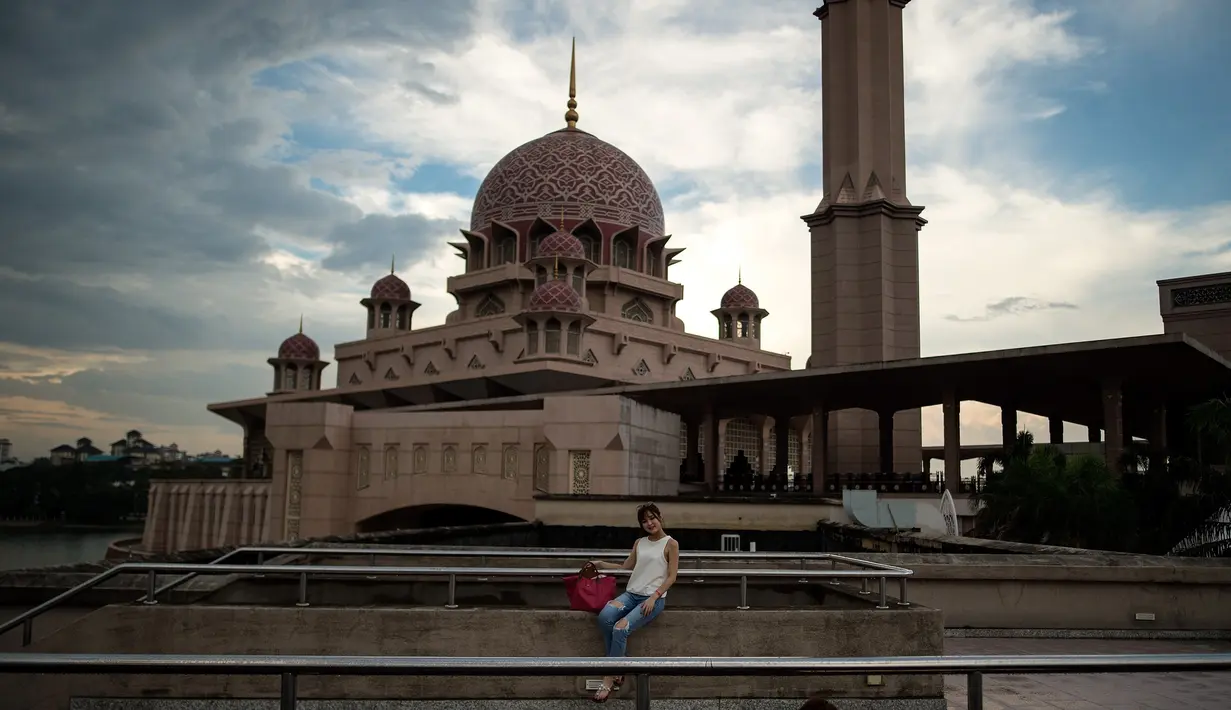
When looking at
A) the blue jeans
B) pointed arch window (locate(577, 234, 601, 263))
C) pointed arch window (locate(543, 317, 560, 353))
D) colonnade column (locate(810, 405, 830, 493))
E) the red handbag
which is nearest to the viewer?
the blue jeans

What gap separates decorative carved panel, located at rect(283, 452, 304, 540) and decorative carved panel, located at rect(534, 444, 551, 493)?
7.38m

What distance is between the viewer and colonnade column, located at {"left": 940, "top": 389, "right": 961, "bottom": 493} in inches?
1112

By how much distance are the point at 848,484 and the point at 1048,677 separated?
80.9ft

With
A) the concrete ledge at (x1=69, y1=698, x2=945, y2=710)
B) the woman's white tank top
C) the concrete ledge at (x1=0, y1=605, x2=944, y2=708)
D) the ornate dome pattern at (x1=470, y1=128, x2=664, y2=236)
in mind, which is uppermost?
the ornate dome pattern at (x1=470, y1=128, x2=664, y2=236)

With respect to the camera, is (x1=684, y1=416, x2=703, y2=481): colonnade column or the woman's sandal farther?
(x1=684, y1=416, x2=703, y2=481): colonnade column

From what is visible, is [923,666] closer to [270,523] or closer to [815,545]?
[815,545]

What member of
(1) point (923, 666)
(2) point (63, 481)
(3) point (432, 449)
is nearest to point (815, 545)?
(3) point (432, 449)

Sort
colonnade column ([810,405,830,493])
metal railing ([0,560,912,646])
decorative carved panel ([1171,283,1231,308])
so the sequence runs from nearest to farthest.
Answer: metal railing ([0,560,912,646])
colonnade column ([810,405,830,493])
decorative carved panel ([1171,283,1231,308])

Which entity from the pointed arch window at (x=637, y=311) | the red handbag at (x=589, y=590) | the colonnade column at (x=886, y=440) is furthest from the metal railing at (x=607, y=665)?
the pointed arch window at (x=637, y=311)

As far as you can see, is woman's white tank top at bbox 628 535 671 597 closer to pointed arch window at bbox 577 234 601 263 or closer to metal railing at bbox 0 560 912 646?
metal railing at bbox 0 560 912 646

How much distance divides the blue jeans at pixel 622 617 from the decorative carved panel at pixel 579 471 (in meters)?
21.8

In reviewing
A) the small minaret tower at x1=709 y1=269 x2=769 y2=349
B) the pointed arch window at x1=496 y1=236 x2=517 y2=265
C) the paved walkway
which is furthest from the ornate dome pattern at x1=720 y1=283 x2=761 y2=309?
the paved walkway

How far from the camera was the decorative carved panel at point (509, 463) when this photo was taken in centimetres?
3014

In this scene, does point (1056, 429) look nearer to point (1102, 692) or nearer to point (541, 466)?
point (541, 466)
